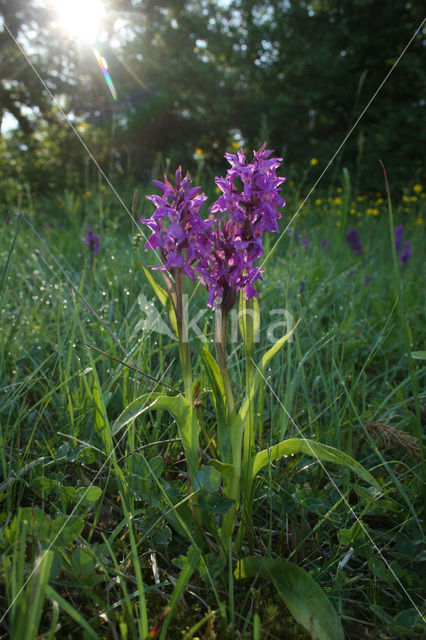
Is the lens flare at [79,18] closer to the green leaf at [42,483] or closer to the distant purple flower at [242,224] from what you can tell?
the distant purple flower at [242,224]

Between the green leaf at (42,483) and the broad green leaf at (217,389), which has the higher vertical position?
the broad green leaf at (217,389)

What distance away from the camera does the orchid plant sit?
0.85 metres

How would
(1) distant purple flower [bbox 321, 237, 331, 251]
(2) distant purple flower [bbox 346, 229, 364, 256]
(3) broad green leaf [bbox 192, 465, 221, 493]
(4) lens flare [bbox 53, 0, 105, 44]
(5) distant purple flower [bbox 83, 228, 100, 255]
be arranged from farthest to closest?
(4) lens flare [bbox 53, 0, 105, 44]
(1) distant purple flower [bbox 321, 237, 331, 251]
(2) distant purple flower [bbox 346, 229, 364, 256]
(5) distant purple flower [bbox 83, 228, 100, 255]
(3) broad green leaf [bbox 192, 465, 221, 493]

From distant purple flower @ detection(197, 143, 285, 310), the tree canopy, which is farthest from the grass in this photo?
the tree canopy

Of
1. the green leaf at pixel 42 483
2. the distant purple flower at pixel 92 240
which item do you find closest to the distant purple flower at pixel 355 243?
the distant purple flower at pixel 92 240

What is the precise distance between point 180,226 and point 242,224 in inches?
4.9

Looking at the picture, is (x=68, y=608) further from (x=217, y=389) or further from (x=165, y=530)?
(x=217, y=389)

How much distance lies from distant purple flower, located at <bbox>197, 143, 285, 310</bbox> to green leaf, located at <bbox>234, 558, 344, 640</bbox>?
1.69 ft

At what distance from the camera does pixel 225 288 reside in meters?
0.90

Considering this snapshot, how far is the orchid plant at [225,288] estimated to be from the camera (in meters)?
0.85

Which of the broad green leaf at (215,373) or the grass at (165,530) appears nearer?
the grass at (165,530)

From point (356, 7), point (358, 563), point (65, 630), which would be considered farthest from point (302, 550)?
point (356, 7)

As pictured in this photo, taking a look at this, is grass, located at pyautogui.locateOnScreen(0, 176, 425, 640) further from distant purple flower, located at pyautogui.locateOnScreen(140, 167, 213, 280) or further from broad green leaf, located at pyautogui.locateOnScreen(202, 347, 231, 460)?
distant purple flower, located at pyautogui.locateOnScreen(140, 167, 213, 280)

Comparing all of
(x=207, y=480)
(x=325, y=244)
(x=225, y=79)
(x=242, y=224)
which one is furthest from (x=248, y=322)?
(x=225, y=79)
